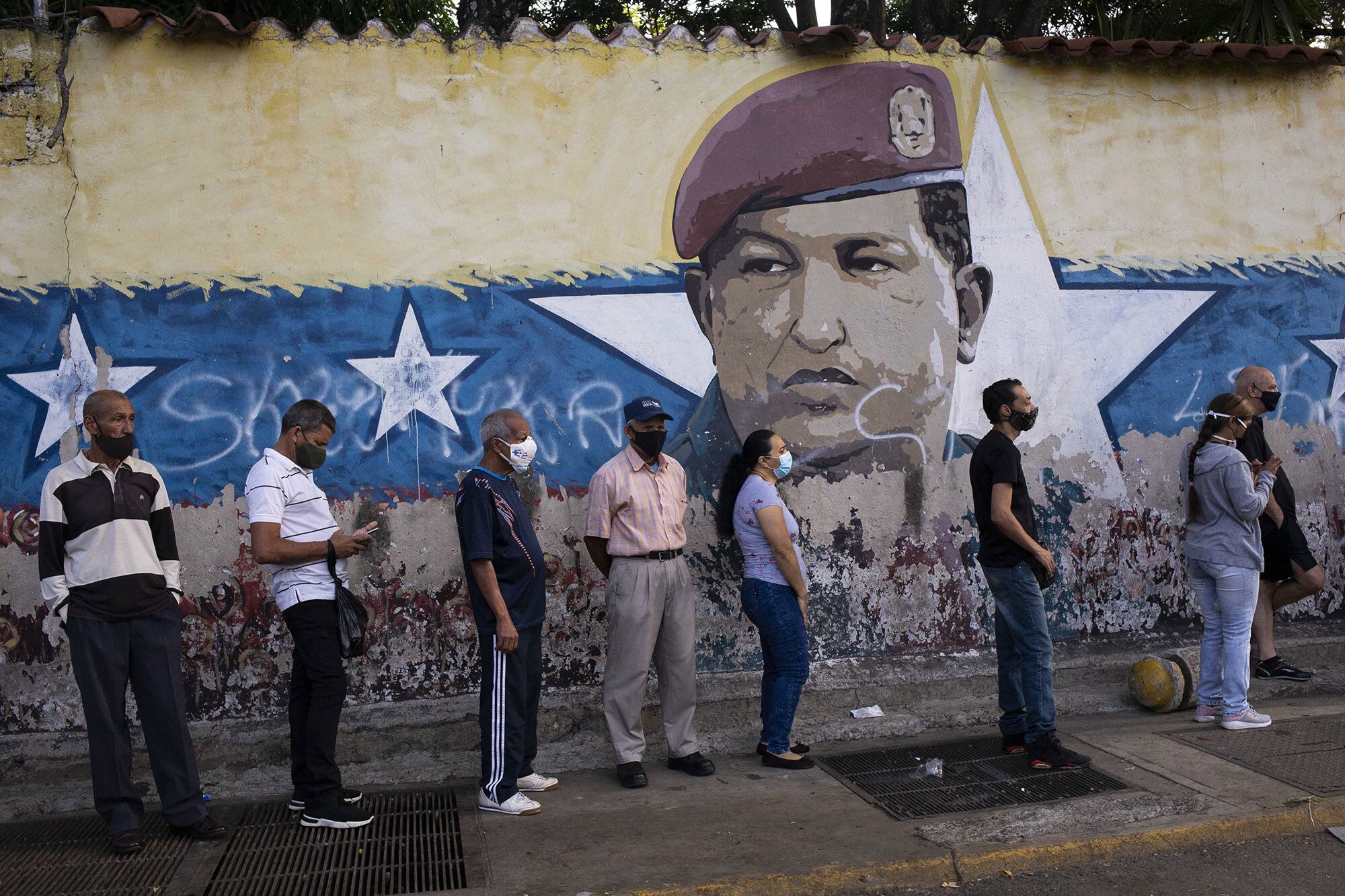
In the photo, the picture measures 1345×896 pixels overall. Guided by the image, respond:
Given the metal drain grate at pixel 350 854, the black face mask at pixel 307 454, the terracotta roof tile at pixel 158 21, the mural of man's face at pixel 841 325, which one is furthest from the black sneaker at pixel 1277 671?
the terracotta roof tile at pixel 158 21

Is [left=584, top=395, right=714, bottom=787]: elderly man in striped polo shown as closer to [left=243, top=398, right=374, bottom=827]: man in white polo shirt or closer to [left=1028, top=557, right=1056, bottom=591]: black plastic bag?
[left=243, top=398, right=374, bottom=827]: man in white polo shirt

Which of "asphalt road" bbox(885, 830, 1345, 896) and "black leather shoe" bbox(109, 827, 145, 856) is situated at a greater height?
"black leather shoe" bbox(109, 827, 145, 856)

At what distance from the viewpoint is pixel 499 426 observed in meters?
5.09

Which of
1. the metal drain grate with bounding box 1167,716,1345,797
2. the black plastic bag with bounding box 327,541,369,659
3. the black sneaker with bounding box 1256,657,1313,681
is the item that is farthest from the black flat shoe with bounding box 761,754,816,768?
the black sneaker with bounding box 1256,657,1313,681

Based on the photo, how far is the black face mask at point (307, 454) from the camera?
4.88 m

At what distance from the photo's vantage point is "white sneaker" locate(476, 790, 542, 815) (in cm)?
501

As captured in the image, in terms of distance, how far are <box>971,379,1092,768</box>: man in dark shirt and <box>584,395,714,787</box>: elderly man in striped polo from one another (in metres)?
1.52

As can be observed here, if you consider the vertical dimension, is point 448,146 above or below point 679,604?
above

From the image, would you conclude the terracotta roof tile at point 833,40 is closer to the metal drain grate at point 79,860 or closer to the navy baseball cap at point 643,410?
the navy baseball cap at point 643,410

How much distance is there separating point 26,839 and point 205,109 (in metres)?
3.62

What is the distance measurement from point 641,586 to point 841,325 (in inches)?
82.1

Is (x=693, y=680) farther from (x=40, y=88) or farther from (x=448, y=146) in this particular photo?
(x=40, y=88)

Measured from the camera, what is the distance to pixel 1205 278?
6957 mm

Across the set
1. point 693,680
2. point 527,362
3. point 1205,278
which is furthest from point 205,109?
point 1205,278
